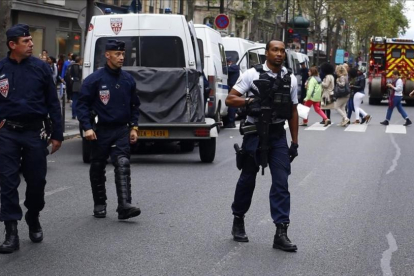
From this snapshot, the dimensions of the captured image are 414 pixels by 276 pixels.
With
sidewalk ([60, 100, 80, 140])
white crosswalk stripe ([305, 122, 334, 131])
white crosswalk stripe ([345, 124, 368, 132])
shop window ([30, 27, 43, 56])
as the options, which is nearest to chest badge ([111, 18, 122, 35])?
sidewalk ([60, 100, 80, 140])

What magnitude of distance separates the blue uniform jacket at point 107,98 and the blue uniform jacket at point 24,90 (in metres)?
1.36

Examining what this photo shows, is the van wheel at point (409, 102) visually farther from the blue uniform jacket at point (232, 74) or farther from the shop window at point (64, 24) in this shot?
the blue uniform jacket at point (232, 74)

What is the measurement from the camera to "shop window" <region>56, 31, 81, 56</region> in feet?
134

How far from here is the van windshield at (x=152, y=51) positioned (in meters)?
16.3

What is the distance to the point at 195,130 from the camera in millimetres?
15344

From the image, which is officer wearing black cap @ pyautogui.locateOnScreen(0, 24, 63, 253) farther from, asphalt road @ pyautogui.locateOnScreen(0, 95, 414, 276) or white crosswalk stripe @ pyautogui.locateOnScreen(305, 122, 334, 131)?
white crosswalk stripe @ pyautogui.locateOnScreen(305, 122, 334, 131)

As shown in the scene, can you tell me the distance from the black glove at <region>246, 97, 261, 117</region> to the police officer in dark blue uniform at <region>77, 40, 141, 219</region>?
67.6 inches

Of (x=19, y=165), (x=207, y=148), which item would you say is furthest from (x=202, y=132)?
(x=19, y=165)

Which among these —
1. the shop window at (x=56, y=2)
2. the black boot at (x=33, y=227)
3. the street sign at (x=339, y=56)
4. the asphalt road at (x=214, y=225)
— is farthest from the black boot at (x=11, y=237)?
the street sign at (x=339, y=56)

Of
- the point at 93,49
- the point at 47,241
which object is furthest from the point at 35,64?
the point at 93,49

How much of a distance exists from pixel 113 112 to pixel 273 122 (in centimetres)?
193

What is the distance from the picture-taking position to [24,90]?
8070 millimetres

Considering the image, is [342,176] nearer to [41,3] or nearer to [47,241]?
[47,241]

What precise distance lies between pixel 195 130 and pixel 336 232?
20.6ft
